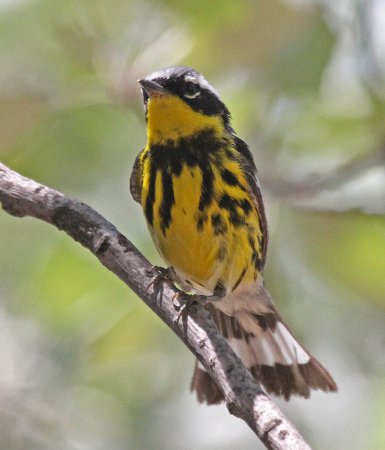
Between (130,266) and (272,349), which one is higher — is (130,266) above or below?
below

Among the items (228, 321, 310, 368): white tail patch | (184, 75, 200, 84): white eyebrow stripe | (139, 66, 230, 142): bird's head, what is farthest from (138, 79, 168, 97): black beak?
(228, 321, 310, 368): white tail patch

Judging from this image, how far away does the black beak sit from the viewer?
4.27m

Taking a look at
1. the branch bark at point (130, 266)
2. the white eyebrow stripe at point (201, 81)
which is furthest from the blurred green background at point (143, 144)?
the branch bark at point (130, 266)

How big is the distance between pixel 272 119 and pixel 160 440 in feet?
6.76

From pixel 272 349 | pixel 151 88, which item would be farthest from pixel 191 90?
pixel 272 349

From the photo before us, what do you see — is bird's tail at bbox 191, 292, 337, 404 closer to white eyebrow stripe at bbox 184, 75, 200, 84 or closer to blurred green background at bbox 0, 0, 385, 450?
blurred green background at bbox 0, 0, 385, 450

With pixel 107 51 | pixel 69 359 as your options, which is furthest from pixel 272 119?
pixel 69 359

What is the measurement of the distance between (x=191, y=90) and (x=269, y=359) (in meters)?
1.43

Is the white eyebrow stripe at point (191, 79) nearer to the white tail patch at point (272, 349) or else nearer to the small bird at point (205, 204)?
the small bird at point (205, 204)

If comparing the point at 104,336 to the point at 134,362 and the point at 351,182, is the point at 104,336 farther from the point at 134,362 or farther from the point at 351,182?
the point at 351,182

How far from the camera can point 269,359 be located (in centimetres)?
479

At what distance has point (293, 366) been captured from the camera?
4574mm

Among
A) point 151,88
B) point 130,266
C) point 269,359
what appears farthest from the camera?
point 269,359

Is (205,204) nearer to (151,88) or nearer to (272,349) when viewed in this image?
(151,88)
